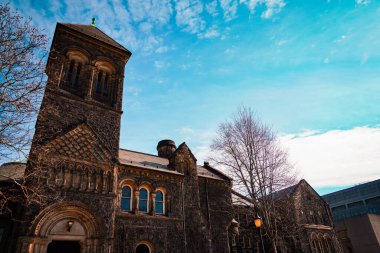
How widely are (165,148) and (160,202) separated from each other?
10.4 m

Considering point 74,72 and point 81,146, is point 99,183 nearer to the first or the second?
point 81,146

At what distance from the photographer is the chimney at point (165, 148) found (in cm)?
2764

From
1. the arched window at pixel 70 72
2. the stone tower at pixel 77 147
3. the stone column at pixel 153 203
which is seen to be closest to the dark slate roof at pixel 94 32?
the stone tower at pixel 77 147

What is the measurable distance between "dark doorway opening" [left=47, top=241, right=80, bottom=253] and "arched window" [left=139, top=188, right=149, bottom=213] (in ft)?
14.4

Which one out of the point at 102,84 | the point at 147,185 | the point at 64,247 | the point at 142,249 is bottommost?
the point at 142,249

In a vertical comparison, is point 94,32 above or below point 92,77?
above

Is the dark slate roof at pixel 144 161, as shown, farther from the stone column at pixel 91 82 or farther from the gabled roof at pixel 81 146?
the stone column at pixel 91 82

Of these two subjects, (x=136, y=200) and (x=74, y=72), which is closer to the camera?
(x=136, y=200)

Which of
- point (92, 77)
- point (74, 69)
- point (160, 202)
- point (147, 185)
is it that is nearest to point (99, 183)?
point (147, 185)

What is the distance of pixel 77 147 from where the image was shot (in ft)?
48.9

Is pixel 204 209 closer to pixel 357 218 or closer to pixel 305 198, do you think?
pixel 305 198

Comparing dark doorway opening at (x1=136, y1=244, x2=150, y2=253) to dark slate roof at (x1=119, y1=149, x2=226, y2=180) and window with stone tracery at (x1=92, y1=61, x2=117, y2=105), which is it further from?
window with stone tracery at (x1=92, y1=61, x2=117, y2=105)

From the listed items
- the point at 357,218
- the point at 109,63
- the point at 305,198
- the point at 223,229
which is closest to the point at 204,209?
the point at 223,229

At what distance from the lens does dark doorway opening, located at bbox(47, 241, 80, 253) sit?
43.4 feet
